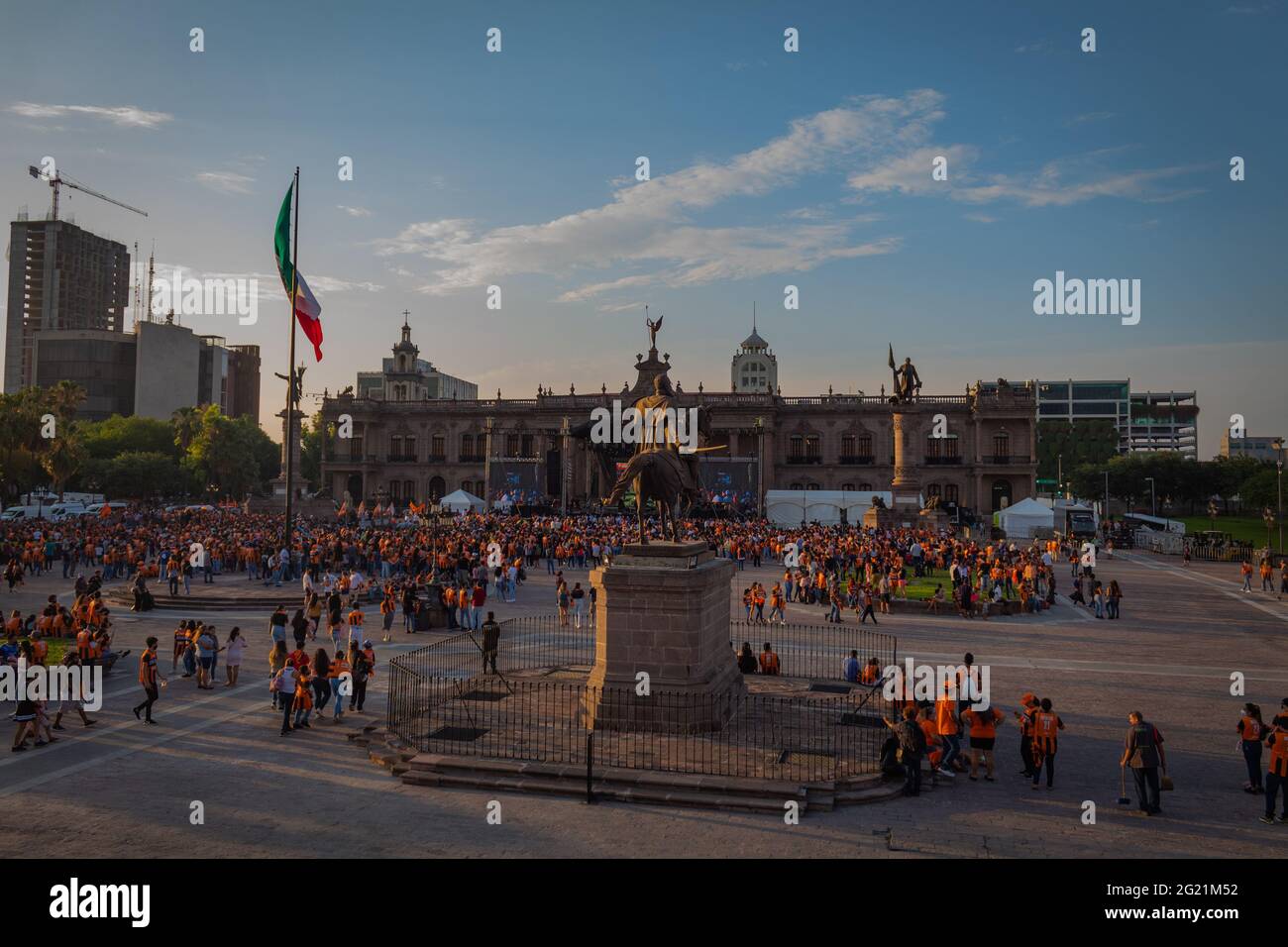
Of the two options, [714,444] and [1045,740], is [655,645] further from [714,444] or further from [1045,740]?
[714,444]

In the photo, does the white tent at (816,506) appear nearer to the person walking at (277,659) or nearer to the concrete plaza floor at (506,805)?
the concrete plaza floor at (506,805)

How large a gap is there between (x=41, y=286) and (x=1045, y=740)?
463 feet

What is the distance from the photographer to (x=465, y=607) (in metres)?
22.3

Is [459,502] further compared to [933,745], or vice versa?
[459,502]

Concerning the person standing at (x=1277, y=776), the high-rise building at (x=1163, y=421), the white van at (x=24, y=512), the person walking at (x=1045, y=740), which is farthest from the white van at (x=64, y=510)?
the high-rise building at (x=1163, y=421)

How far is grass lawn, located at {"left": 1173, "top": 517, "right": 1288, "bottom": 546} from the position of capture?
198ft

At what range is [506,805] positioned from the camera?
9.92 metres

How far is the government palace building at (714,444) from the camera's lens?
67.7m

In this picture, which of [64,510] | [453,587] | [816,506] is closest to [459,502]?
[816,506]

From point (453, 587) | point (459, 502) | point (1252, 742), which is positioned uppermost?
point (459, 502)

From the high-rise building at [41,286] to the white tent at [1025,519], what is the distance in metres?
118
